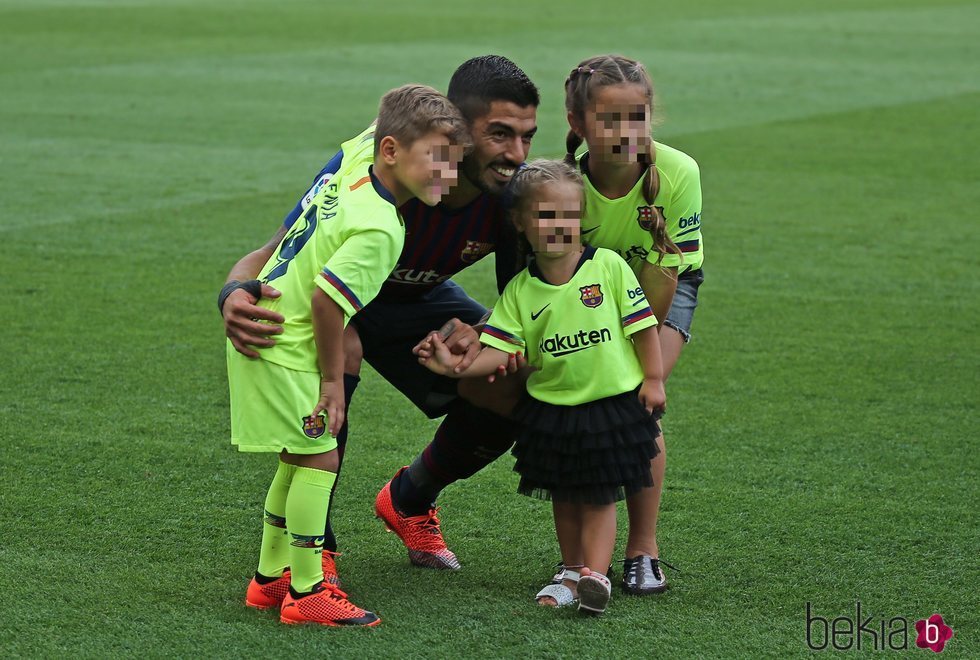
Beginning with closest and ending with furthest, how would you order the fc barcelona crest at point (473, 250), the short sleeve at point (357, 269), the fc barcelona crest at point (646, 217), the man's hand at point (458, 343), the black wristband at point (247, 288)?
the short sleeve at point (357, 269) < the black wristband at point (247, 288) < the man's hand at point (458, 343) < the fc barcelona crest at point (646, 217) < the fc barcelona crest at point (473, 250)

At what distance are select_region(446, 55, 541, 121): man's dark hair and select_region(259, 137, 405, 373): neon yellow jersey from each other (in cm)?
31

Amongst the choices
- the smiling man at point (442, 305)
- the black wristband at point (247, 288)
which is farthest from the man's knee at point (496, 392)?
the black wristband at point (247, 288)

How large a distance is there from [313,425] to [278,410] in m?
0.10

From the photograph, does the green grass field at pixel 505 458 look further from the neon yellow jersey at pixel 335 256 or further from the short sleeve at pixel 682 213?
the short sleeve at pixel 682 213

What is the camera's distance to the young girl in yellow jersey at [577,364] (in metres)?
3.73

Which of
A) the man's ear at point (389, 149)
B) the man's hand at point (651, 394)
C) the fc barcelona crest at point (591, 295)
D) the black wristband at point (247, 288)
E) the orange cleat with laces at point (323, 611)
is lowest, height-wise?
the orange cleat with laces at point (323, 611)

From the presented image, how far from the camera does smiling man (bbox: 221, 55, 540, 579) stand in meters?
3.74

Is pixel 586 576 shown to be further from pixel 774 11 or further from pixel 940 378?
pixel 774 11

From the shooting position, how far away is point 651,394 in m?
3.78

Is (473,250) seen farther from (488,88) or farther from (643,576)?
(643,576)

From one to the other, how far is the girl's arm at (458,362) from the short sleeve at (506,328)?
24 millimetres

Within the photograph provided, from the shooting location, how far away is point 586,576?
3.68 m

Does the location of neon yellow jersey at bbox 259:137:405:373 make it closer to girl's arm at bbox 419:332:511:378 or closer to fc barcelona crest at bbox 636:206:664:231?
girl's arm at bbox 419:332:511:378

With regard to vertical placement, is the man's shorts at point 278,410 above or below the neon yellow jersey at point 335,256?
below
